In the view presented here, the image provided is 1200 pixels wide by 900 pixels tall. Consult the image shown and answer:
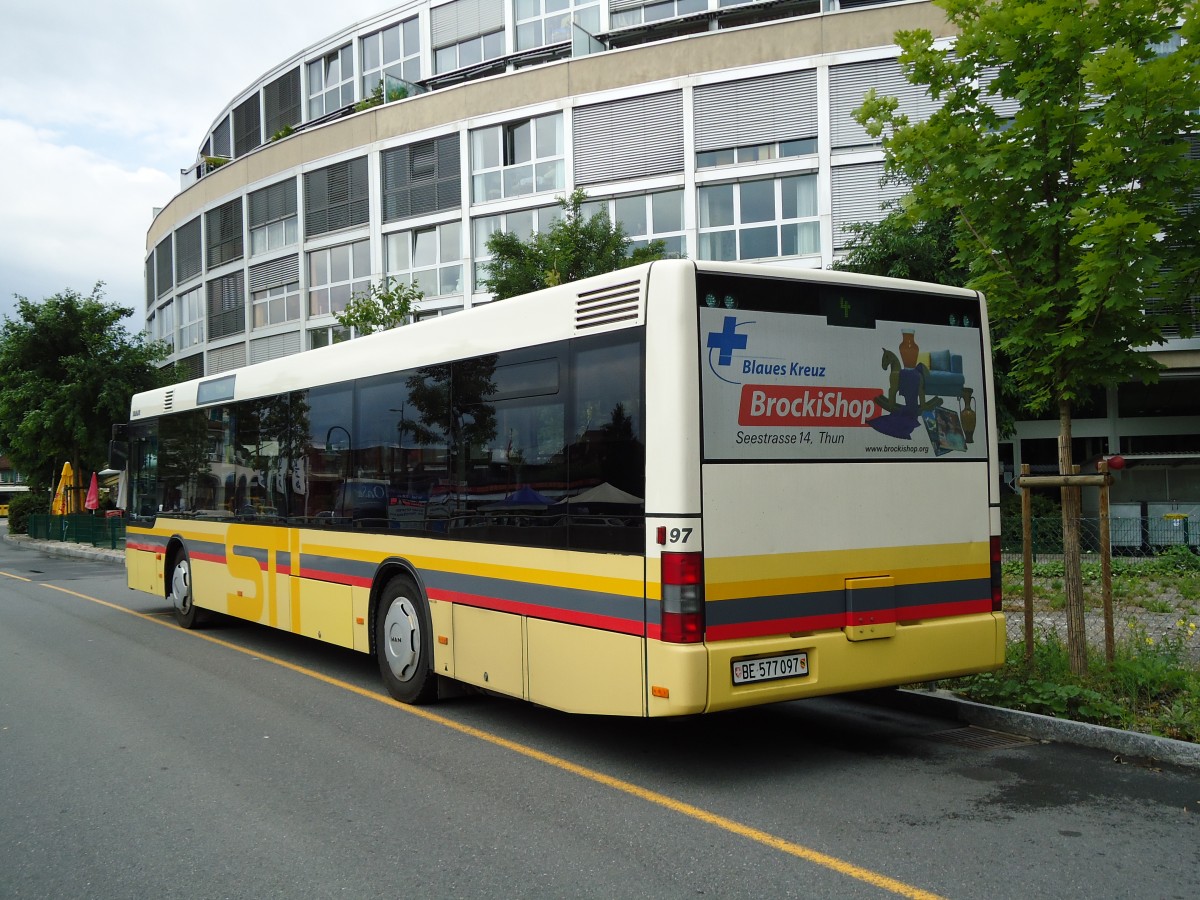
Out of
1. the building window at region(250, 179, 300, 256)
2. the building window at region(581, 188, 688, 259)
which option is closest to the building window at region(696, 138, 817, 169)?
the building window at region(581, 188, 688, 259)

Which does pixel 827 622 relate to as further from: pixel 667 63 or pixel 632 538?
pixel 667 63

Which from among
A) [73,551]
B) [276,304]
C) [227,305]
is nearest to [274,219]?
[276,304]

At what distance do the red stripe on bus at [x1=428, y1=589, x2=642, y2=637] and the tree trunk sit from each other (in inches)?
147

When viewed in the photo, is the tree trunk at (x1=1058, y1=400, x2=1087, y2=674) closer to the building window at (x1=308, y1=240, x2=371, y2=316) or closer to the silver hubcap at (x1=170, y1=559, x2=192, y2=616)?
the silver hubcap at (x1=170, y1=559, x2=192, y2=616)

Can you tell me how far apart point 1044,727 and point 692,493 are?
305cm

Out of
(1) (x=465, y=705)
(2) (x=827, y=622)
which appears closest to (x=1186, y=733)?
(2) (x=827, y=622)

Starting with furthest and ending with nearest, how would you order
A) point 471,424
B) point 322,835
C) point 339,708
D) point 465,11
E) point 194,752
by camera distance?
point 465,11 < point 339,708 < point 471,424 < point 194,752 < point 322,835

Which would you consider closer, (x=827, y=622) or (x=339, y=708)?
(x=827, y=622)

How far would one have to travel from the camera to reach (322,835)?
510cm

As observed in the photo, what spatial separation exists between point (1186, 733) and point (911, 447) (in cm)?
233

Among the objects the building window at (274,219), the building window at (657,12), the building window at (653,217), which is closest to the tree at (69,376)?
the building window at (274,219)

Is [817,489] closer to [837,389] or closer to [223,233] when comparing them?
[837,389]

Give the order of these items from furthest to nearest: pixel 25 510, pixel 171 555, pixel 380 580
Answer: pixel 25 510, pixel 171 555, pixel 380 580

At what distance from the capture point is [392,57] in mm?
36594
